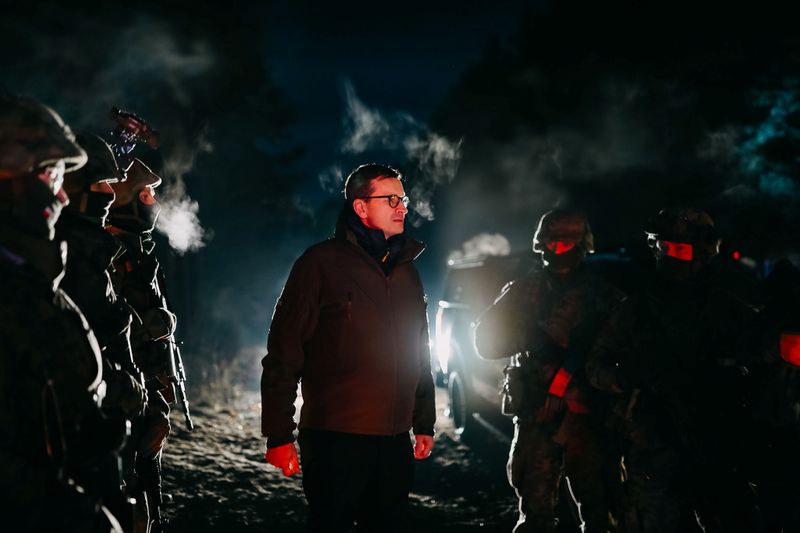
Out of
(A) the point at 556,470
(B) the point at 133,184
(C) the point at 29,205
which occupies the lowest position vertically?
(A) the point at 556,470

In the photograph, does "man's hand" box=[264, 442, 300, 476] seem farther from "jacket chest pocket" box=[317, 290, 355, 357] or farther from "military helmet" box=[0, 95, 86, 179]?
"military helmet" box=[0, 95, 86, 179]

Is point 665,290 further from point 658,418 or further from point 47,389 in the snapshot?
point 47,389

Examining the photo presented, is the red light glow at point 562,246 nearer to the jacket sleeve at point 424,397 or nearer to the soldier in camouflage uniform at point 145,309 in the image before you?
the jacket sleeve at point 424,397

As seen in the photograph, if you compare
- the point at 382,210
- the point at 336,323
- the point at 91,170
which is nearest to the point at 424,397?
the point at 336,323

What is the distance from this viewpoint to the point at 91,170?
142 inches

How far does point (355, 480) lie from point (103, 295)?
145 cm

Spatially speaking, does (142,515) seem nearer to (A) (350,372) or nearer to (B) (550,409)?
(A) (350,372)

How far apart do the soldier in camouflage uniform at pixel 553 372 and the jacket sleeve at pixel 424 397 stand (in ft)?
3.53

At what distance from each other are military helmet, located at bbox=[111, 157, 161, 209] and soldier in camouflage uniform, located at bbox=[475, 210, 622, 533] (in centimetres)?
246

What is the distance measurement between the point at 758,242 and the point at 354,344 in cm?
533

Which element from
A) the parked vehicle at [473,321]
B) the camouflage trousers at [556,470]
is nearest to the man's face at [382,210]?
the camouflage trousers at [556,470]

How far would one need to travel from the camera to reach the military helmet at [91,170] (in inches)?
142

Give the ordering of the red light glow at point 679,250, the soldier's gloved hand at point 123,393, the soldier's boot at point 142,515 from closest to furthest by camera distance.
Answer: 1. the soldier's gloved hand at point 123,393
2. the soldier's boot at point 142,515
3. the red light glow at point 679,250

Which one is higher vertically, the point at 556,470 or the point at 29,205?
the point at 29,205
